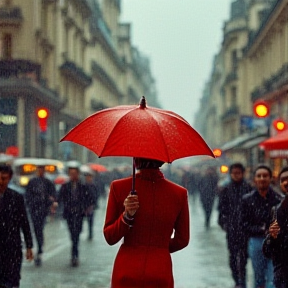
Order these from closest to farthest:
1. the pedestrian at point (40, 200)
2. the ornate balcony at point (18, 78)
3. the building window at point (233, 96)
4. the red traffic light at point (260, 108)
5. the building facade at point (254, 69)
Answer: the pedestrian at point (40, 200)
the red traffic light at point (260, 108)
the building facade at point (254, 69)
the ornate balcony at point (18, 78)
the building window at point (233, 96)

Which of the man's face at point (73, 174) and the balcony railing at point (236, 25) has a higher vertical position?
the balcony railing at point (236, 25)

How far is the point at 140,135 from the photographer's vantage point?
432cm

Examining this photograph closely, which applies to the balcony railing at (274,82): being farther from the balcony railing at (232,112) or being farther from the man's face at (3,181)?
the man's face at (3,181)

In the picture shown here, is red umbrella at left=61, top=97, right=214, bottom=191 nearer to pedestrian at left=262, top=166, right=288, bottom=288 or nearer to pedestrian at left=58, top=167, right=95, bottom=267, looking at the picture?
pedestrian at left=262, top=166, right=288, bottom=288

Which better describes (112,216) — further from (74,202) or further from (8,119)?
(8,119)

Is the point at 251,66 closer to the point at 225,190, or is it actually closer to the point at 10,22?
the point at 10,22

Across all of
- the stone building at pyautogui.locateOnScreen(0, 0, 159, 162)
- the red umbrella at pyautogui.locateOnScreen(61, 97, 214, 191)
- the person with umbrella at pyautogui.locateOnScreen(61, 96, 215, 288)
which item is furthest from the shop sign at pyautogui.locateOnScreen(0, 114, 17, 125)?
the person with umbrella at pyautogui.locateOnScreen(61, 96, 215, 288)

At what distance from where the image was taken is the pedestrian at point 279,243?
545cm

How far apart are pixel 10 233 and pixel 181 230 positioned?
2730 mm

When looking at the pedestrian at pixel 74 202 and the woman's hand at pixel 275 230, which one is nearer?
the woman's hand at pixel 275 230

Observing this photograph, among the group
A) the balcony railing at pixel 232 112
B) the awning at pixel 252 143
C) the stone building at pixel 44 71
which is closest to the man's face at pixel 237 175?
the stone building at pixel 44 71

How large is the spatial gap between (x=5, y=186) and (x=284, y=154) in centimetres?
825

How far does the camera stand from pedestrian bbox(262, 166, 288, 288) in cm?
545

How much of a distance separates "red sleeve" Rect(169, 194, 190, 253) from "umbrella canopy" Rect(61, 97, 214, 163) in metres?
0.30
